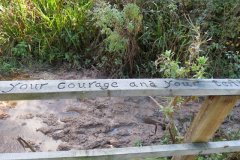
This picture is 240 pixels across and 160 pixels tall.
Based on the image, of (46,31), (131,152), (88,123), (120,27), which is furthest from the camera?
(46,31)

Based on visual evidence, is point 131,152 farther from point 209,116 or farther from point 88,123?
point 88,123

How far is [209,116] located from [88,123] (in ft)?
4.97

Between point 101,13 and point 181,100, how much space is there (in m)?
1.69

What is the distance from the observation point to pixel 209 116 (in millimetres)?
1879

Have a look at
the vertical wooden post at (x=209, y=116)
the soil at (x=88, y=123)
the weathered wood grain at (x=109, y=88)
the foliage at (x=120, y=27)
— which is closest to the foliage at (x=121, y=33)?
the foliage at (x=120, y=27)

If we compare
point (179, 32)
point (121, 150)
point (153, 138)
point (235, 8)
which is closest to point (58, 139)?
point (153, 138)

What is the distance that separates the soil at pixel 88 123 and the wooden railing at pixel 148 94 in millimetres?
963

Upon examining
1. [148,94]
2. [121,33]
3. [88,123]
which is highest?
[148,94]

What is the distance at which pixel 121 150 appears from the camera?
1.88m

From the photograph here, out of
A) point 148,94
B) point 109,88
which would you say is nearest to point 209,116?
point 148,94

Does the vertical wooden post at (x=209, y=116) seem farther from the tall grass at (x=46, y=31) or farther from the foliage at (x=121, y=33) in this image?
the tall grass at (x=46, y=31)

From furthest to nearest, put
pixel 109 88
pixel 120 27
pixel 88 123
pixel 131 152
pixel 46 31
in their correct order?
1. pixel 46 31
2. pixel 120 27
3. pixel 88 123
4. pixel 131 152
5. pixel 109 88

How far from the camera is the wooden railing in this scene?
1.55 m

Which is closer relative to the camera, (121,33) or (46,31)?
(121,33)
